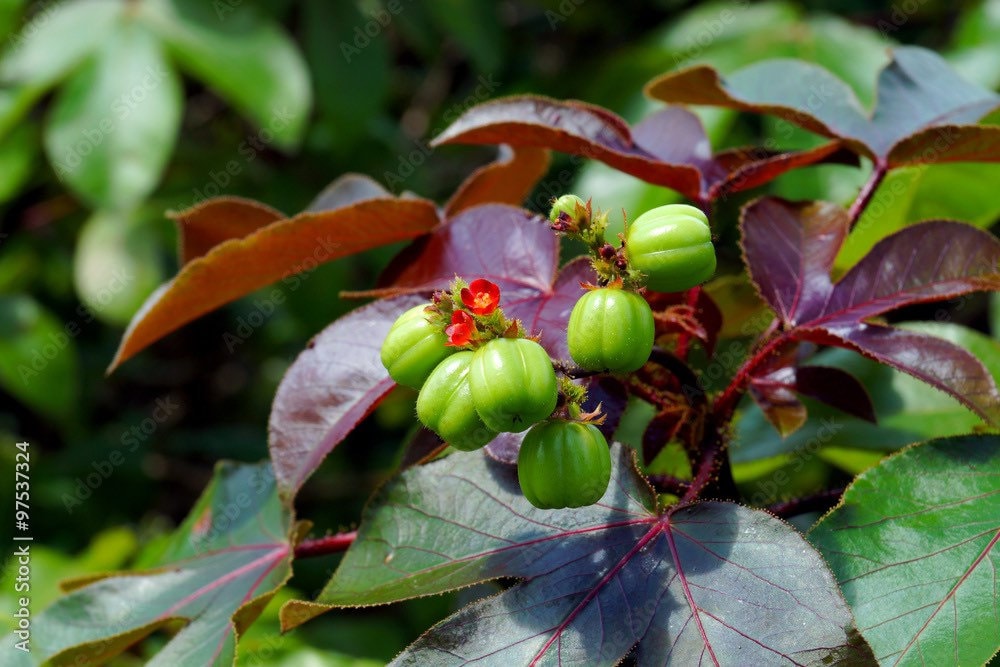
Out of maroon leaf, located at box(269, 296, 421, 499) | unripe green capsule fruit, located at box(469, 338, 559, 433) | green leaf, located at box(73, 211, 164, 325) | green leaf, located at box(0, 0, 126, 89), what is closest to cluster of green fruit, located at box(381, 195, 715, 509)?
unripe green capsule fruit, located at box(469, 338, 559, 433)

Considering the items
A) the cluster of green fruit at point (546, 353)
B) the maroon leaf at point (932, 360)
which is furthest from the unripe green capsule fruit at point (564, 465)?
the maroon leaf at point (932, 360)

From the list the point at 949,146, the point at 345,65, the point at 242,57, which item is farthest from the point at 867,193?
the point at 345,65

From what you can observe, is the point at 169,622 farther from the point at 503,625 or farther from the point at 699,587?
the point at 699,587

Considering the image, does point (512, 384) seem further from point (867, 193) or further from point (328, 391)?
point (867, 193)

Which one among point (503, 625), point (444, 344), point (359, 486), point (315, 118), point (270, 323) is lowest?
point (359, 486)

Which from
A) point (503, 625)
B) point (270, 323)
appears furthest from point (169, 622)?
point (270, 323)

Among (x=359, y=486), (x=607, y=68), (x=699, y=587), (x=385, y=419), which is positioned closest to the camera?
(x=699, y=587)

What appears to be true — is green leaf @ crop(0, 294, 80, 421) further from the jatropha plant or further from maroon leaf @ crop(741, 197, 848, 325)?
maroon leaf @ crop(741, 197, 848, 325)
